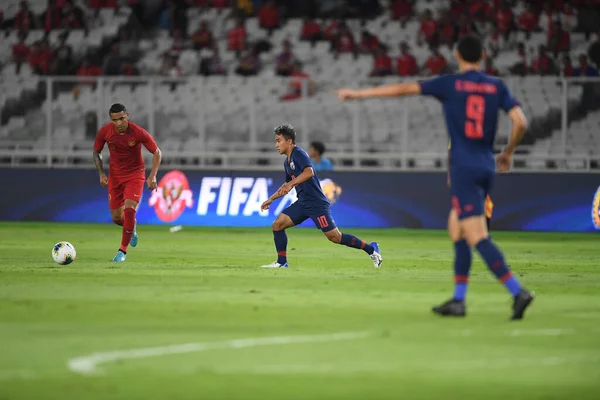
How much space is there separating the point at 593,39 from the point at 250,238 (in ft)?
46.8

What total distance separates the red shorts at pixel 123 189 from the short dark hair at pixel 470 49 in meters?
7.94

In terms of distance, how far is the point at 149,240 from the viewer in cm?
2256

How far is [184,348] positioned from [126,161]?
948 centimetres

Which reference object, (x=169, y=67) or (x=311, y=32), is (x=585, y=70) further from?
(x=169, y=67)

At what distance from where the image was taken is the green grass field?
23.5ft

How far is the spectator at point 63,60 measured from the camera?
113 ft

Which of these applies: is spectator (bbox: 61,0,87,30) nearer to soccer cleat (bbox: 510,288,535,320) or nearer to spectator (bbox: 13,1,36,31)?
spectator (bbox: 13,1,36,31)

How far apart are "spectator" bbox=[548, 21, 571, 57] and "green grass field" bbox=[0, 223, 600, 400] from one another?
1617 centimetres

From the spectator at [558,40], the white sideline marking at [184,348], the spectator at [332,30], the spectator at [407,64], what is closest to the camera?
the white sideline marking at [184,348]

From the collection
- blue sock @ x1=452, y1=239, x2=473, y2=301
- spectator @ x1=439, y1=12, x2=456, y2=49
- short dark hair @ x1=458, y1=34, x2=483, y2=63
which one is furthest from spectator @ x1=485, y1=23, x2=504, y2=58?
blue sock @ x1=452, y1=239, x2=473, y2=301

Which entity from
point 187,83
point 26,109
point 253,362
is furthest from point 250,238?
point 253,362

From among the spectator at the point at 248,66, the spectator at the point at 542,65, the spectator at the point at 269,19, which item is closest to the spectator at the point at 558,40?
the spectator at the point at 542,65

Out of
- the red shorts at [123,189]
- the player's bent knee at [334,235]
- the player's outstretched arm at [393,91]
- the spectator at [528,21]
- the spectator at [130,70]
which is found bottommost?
the player's bent knee at [334,235]

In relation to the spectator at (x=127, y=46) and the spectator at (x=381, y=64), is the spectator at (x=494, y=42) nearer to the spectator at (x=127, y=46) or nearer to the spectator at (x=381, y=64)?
the spectator at (x=381, y=64)
